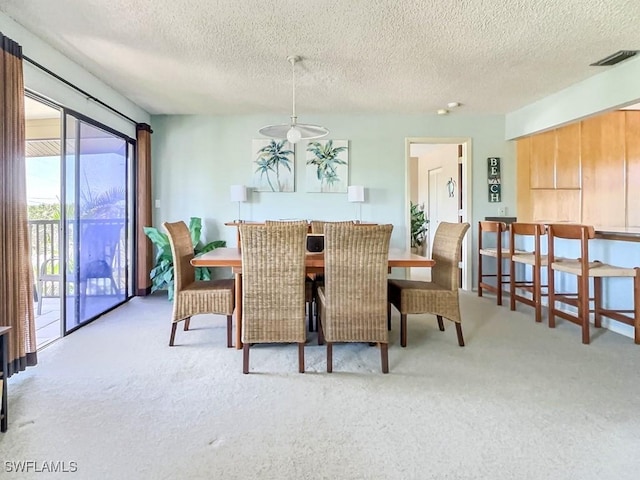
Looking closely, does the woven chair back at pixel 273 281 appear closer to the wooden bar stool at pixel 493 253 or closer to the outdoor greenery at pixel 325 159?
the outdoor greenery at pixel 325 159

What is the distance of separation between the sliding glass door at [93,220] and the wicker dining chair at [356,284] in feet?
8.31

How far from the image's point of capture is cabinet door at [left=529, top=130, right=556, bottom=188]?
4.82 metres

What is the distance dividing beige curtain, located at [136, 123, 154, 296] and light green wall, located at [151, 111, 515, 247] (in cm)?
31

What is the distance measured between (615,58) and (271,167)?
3.79m

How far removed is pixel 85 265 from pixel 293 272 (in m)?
2.56

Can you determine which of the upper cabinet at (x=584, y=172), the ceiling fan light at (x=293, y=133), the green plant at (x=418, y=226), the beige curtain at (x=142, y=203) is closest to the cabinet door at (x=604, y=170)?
the upper cabinet at (x=584, y=172)

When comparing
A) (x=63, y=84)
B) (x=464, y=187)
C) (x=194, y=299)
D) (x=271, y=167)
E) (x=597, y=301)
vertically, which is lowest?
(x=597, y=301)

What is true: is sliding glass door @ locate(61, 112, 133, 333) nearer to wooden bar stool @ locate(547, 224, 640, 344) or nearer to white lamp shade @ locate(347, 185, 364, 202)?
white lamp shade @ locate(347, 185, 364, 202)

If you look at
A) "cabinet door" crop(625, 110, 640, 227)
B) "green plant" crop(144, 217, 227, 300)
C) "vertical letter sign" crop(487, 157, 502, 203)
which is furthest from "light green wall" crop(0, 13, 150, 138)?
"cabinet door" crop(625, 110, 640, 227)

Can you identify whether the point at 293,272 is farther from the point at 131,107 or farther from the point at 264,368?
the point at 131,107

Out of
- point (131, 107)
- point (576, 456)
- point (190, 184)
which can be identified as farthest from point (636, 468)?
point (131, 107)

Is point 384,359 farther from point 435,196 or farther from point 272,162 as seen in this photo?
point 435,196

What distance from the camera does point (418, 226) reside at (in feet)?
22.7

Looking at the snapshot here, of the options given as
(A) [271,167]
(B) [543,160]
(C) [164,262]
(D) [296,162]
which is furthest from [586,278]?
(C) [164,262]
